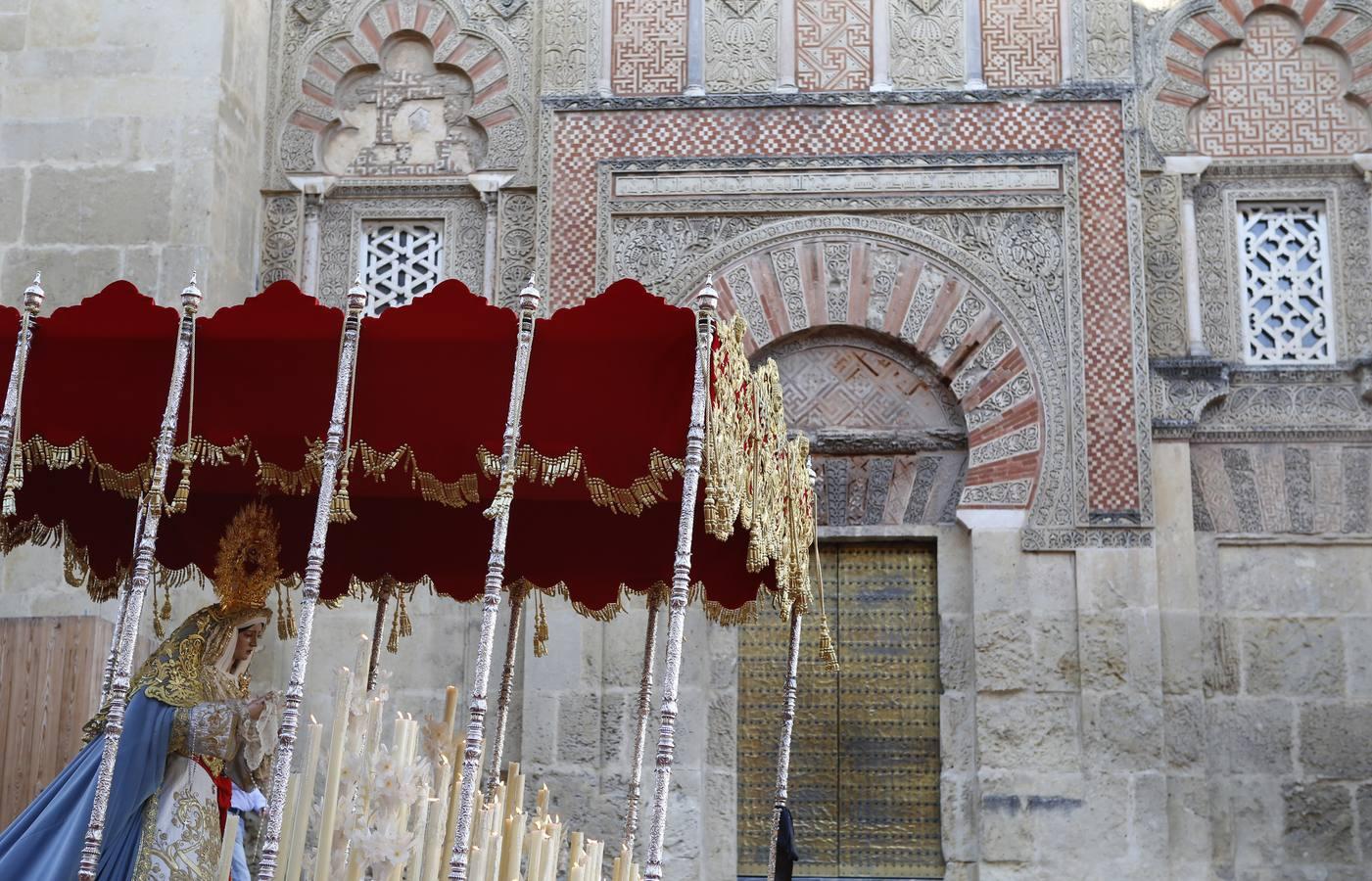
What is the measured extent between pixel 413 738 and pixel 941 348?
4.19m

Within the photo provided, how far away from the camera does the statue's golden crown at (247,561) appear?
524 cm

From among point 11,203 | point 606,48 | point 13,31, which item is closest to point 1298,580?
point 606,48

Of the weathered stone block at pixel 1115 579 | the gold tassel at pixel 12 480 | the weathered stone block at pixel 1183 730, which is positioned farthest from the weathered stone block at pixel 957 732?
the gold tassel at pixel 12 480

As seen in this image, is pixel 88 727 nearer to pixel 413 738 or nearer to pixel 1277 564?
pixel 413 738

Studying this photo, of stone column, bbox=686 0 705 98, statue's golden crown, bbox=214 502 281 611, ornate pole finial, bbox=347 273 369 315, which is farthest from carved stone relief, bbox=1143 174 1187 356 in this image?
ornate pole finial, bbox=347 273 369 315

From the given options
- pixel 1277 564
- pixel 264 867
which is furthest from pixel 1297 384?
pixel 264 867

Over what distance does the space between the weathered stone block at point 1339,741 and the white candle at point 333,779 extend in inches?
190

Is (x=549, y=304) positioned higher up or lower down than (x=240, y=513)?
higher up

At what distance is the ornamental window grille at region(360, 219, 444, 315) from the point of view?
8.78 meters

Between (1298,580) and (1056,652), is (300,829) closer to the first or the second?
(1056,652)

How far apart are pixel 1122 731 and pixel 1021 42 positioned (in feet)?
11.2

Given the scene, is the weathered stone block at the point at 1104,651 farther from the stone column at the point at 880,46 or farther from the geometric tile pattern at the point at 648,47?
the geometric tile pattern at the point at 648,47

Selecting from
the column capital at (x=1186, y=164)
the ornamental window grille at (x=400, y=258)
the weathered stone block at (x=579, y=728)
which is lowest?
the weathered stone block at (x=579, y=728)

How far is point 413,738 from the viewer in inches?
191
